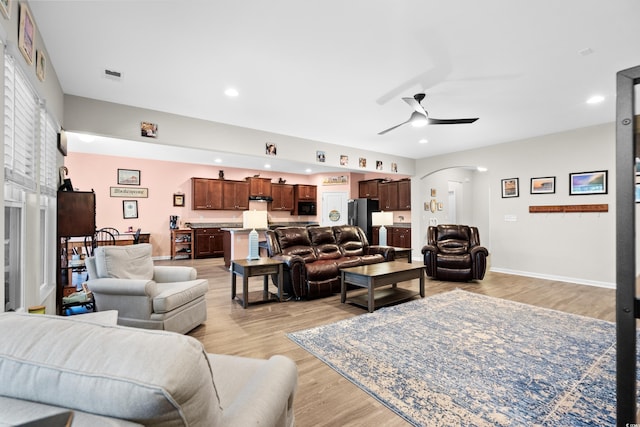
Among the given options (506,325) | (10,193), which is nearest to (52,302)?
(10,193)

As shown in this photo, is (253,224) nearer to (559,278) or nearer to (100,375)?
(100,375)

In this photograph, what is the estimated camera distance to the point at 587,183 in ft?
16.6

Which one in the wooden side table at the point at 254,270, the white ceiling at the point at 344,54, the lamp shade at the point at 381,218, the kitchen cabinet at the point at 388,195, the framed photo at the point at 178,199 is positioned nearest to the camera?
the white ceiling at the point at 344,54

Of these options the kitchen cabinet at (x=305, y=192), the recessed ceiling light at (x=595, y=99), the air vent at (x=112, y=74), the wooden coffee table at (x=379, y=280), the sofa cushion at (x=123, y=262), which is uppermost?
the air vent at (x=112, y=74)

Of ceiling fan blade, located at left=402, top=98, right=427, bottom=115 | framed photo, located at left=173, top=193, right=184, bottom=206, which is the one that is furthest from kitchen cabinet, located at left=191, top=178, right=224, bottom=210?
ceiling fan blade, located at left=402, top=98, right=427, bottom=115

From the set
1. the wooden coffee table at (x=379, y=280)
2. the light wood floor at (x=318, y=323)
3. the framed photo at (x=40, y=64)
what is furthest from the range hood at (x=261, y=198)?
the framed photo at (x=40, y=64)

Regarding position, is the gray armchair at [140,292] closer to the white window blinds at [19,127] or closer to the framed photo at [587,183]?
the white window blinds at [19,127]

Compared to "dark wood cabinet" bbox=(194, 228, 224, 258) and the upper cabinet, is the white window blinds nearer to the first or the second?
"dark wood cabinet" bbox=(194, 228, 224, 258)

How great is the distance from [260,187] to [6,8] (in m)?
7.81

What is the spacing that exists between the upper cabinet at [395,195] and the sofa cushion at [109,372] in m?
8.24

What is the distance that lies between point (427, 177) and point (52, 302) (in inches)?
297

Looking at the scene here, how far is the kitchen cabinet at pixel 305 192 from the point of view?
10.2 meters

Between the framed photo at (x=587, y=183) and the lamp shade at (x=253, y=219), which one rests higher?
the framed photo at (x=587, y=183)

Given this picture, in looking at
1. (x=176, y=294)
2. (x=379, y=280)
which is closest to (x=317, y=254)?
(x=379, y=280)
